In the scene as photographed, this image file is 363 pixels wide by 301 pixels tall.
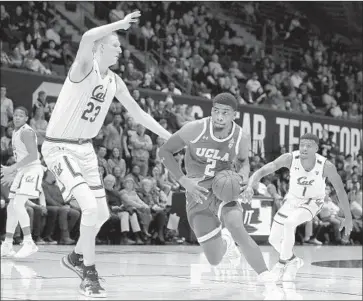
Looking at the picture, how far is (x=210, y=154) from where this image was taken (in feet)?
24.3

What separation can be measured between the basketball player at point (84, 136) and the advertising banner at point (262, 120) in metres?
8.93

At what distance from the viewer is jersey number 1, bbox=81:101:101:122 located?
681 centimetres

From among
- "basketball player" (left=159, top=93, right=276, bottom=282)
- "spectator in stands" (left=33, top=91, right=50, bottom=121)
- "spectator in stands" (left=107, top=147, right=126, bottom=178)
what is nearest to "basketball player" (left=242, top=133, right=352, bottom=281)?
"basketball player" (left=159, top=93, right=276, bottom=282)

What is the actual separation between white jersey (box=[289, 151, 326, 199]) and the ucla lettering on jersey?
8.34ft

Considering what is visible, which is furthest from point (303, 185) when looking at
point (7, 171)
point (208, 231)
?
point (7, 171)

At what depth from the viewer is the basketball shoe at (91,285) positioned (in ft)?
20.6

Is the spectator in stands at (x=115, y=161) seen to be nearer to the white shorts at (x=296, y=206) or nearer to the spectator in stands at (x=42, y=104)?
the spectator in stands at (x=42, y=104)

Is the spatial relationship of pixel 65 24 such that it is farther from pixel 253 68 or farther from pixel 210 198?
pixel 210 198

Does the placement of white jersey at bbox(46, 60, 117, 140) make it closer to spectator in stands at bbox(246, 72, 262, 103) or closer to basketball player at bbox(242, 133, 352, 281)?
basketball player at bbox(242, 133, 352, 281)

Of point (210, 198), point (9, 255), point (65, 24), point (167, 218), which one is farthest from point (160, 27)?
point (210, 198)

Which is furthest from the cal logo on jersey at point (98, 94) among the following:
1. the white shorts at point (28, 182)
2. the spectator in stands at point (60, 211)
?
the spectator in stands at point (60, 211)

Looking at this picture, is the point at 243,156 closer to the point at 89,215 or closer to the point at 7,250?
the point at 89,215

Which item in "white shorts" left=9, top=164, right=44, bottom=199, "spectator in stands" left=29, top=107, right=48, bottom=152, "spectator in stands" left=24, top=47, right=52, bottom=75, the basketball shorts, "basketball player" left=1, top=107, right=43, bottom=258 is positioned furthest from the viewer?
"spectator in stands" left=24, top=47, right=52, bottom=75

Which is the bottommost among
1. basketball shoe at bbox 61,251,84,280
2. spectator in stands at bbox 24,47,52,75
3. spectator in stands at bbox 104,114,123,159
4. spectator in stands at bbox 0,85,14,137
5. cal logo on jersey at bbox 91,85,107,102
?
basketball shoe at bbox 61,251,84,280
